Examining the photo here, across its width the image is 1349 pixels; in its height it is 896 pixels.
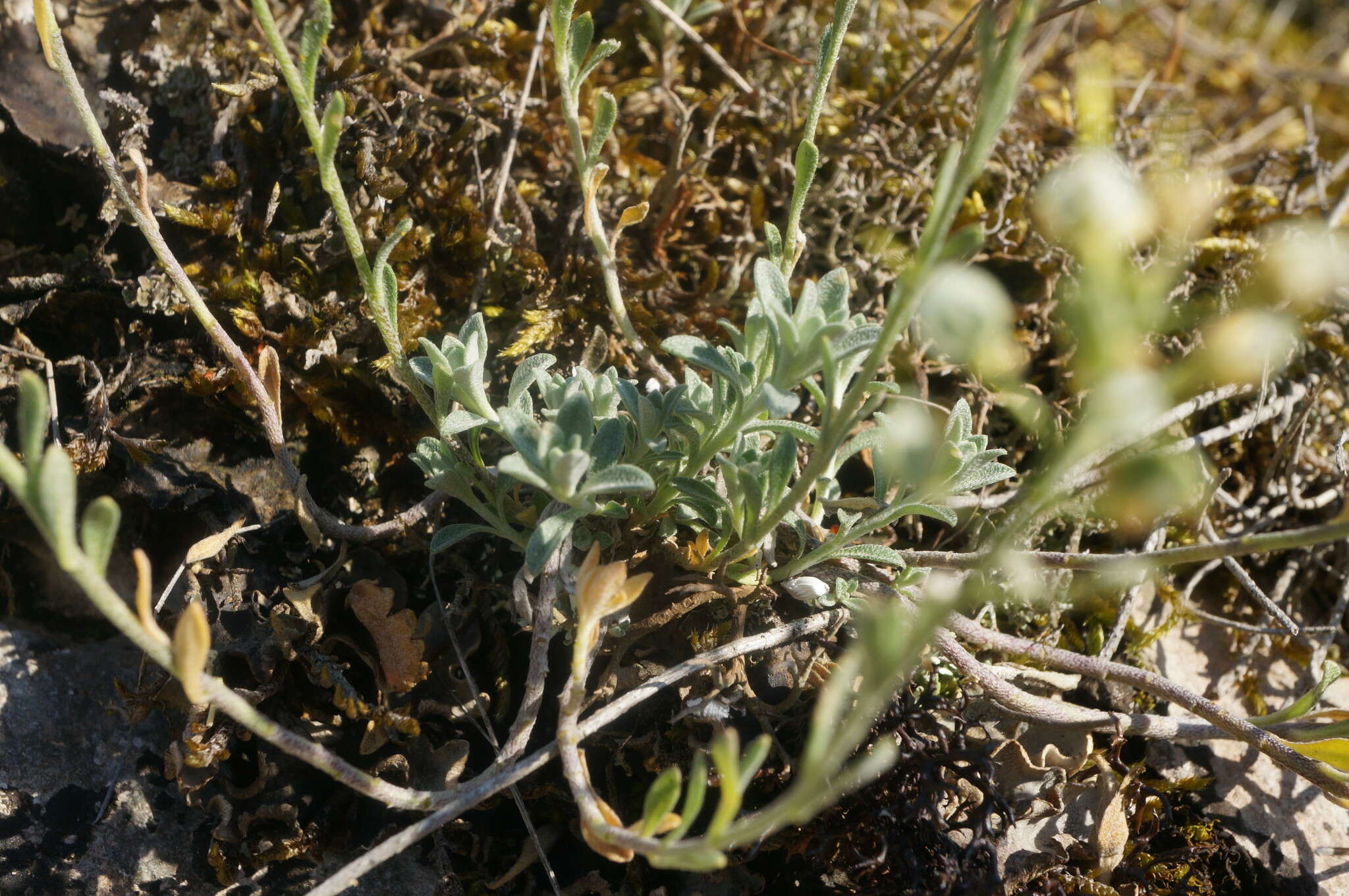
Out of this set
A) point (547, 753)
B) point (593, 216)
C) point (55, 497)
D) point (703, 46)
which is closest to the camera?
point (55, 497)

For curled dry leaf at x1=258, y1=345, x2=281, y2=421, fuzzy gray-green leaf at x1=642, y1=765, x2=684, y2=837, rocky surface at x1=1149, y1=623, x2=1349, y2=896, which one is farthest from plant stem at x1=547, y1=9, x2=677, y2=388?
rocky surface at x1=1149, y1=623, x2=1349, y2=896

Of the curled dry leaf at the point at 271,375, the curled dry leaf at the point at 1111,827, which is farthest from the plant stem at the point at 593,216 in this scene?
the curled dry leaf at the point at 1111,827

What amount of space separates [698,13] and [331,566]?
5.30 feet

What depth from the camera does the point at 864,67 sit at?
8.59 ft

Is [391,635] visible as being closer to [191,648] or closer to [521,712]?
[521,712]

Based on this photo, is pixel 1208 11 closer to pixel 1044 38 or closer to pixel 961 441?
pixel 1044 38

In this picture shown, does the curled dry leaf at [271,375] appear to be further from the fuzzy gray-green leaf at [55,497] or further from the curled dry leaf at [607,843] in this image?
the curled dry leaf at [607,843]

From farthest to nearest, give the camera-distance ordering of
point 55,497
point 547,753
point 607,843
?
1. point 547,753
2. point 607,843
3. point 55,497

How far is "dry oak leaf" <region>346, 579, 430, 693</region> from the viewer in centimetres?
158

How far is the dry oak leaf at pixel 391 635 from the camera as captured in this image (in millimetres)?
1576

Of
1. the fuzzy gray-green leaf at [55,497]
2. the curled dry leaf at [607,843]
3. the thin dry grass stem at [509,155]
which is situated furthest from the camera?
the thin dry grass stem at [509,155]

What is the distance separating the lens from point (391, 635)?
1.61m

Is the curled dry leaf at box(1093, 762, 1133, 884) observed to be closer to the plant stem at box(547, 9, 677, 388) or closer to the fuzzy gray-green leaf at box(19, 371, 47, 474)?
the plant stem at box(547, 9, 677, 388)

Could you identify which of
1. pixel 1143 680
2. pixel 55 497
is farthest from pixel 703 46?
pixel 55 497
